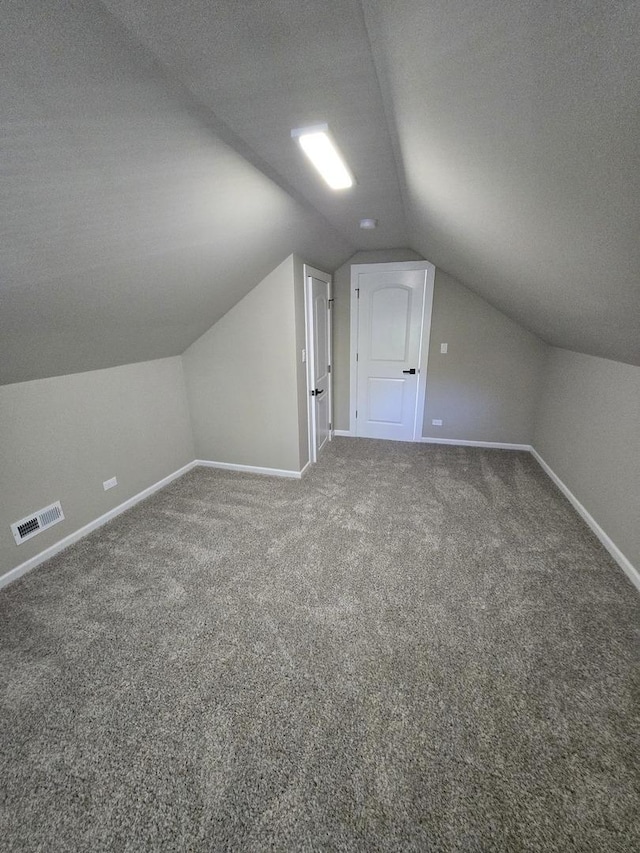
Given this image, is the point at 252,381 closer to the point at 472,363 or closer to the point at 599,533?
the point at 472,363

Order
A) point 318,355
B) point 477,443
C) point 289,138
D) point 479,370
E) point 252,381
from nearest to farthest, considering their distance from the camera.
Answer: point 289,138 → point 252,381 → point 318,355 → point 479,370 → point 477,443

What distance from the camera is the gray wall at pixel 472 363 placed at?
12.4 ft

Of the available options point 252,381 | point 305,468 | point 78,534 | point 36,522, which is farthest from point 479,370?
point 36,522

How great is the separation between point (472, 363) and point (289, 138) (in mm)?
3201

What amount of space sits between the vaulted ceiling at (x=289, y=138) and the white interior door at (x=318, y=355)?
1223 millimetres

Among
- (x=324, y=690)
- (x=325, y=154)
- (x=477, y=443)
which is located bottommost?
(x=324, y=690)

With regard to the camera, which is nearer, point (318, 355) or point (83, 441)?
point (83, 441)

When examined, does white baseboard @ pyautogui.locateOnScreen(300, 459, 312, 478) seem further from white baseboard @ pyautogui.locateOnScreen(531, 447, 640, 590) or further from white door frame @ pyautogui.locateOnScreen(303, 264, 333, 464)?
white baseboard @ pyautogui.locateOnScreen(531, 447, 640, 590)

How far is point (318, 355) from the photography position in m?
3.69

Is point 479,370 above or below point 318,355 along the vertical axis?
below

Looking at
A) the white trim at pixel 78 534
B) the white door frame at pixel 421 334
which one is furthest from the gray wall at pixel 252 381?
the white door frame at pixel 421 334

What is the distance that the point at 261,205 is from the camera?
201cm

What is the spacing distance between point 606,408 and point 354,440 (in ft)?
8.65

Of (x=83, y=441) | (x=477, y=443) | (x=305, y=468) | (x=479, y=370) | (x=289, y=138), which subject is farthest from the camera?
(x=477, y=443)
